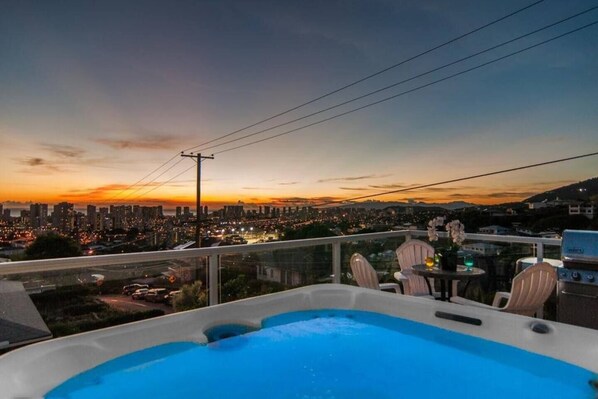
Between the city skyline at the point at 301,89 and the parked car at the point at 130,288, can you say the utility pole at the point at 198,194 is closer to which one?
the city skyline at the point at 301,89

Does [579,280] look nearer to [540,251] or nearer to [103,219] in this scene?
[540,251]

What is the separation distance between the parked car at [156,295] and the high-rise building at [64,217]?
829cm

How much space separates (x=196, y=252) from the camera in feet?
11.8

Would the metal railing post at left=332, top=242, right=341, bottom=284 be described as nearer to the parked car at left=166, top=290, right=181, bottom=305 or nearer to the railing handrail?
the railing handrail

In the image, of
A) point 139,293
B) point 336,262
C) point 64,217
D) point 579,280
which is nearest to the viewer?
point 139,293

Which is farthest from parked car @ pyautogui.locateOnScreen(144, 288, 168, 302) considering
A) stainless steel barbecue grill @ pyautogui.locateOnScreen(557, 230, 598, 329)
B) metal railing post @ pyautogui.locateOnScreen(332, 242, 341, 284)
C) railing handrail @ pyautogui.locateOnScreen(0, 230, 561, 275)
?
stainless steel barbecue grill @ pyautogui.locateOnScreen(557, 230, 598, 329)

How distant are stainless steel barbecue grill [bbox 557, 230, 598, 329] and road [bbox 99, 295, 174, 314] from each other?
11.5ft

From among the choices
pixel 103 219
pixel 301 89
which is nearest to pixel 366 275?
pixel 301 89

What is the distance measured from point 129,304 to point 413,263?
300 centimetres

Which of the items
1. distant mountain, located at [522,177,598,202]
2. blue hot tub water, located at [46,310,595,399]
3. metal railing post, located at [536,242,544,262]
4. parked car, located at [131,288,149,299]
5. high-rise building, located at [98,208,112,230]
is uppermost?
distant mountain, located at [522,177,598,202]

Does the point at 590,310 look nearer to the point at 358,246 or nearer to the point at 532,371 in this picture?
the point at 532,371

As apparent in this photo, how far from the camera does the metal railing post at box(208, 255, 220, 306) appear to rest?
12.0 ft

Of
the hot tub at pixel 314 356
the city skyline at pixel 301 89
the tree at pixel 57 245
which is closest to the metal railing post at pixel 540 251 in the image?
the hot tub at pixel 314 356

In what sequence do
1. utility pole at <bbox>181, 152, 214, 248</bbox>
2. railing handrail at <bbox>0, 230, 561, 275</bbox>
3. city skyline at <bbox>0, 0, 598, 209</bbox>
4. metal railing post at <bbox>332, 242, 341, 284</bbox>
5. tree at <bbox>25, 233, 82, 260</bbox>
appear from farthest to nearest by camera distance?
1. utility pole at <bbox>181, 152, 214, 248</bbox>
2. tree at <bbox>25, 233, 82, 260</bbox>
3. city skyline at <bbox>0, 0, 598, 209</bbox>
4. metal railing post at <bbox>332, 242, 341, 284</bbox>
5. railing handrail at <bbox>0, 230, 561, 275</bbox>
